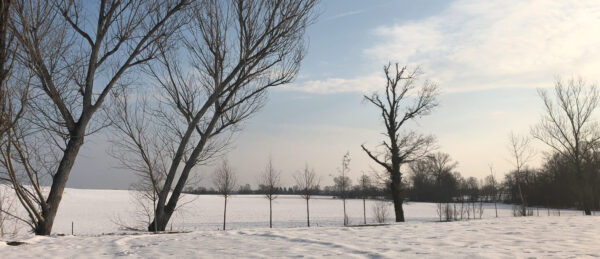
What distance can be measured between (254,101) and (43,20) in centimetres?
641

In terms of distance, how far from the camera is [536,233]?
7.82m

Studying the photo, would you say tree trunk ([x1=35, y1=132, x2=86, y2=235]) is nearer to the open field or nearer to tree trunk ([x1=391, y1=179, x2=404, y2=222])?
the open field

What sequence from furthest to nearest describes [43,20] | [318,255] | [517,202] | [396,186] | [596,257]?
[517,202]
[396,186]
[43,20]
[318,255]
[596,257]

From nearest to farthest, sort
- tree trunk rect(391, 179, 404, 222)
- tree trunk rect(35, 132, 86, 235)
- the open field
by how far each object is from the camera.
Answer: tree trunk rect(35, 132, 86, 235) < tree trunk rect(391, 179, 404, 222) < the open field

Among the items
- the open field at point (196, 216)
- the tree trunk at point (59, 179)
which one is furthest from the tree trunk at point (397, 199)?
the tree trunk at point (59, 179)

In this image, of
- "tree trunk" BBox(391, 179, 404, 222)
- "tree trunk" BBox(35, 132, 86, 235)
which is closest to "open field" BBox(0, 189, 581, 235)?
"tree trunk" BBox(35, 132, 86, 235)

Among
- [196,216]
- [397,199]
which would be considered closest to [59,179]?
[397,199]

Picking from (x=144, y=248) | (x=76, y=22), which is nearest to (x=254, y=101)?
(x=76, y=22)

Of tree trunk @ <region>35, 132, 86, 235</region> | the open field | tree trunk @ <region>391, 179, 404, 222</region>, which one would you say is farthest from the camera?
the open field

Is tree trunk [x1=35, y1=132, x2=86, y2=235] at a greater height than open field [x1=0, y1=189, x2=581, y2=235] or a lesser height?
greater

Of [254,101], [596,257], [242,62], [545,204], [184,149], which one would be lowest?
[545,204]

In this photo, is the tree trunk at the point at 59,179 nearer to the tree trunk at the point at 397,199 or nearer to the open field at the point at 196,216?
the open field at the point at 196,216

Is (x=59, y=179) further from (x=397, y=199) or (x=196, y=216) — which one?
(x=196, y=216)

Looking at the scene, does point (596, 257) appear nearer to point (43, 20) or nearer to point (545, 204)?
point (43, 20)
